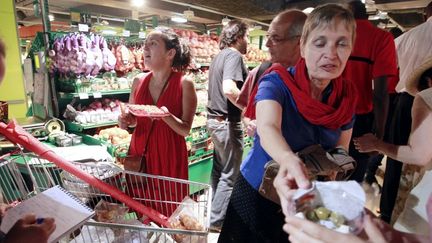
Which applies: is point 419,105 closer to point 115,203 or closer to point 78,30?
point 115,203

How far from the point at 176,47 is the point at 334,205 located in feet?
5.29

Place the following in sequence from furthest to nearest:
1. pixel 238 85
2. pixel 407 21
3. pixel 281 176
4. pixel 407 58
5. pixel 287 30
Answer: pixel 407 21 < pixel 238 85 < pixel 407 58 < pixel 287 30 < pixel 281 176

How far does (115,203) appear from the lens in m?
1.45

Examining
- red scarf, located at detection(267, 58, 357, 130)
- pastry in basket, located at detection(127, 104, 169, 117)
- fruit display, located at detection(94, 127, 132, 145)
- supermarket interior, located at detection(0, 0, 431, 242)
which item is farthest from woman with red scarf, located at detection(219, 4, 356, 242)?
fruit display, located at detection(94, 127, 132, 145)

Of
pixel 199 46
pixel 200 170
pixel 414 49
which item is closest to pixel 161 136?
pixel 200 170

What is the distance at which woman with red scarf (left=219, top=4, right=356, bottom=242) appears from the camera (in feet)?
3.57

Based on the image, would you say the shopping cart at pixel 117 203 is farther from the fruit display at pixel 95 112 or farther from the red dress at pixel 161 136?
the fruit display at pixel 95 112

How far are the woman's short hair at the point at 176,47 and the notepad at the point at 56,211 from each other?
1272mm

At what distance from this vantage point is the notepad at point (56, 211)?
95 cm

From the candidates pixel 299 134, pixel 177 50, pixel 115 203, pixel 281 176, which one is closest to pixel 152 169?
pixel 115 203

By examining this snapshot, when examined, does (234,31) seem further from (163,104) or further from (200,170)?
(200,170)

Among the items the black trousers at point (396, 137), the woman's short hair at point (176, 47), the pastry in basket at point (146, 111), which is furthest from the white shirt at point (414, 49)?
the pastry in basket at point (146, 111)

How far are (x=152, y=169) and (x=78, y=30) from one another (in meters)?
1.87

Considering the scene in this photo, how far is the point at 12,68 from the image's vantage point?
4.86m
